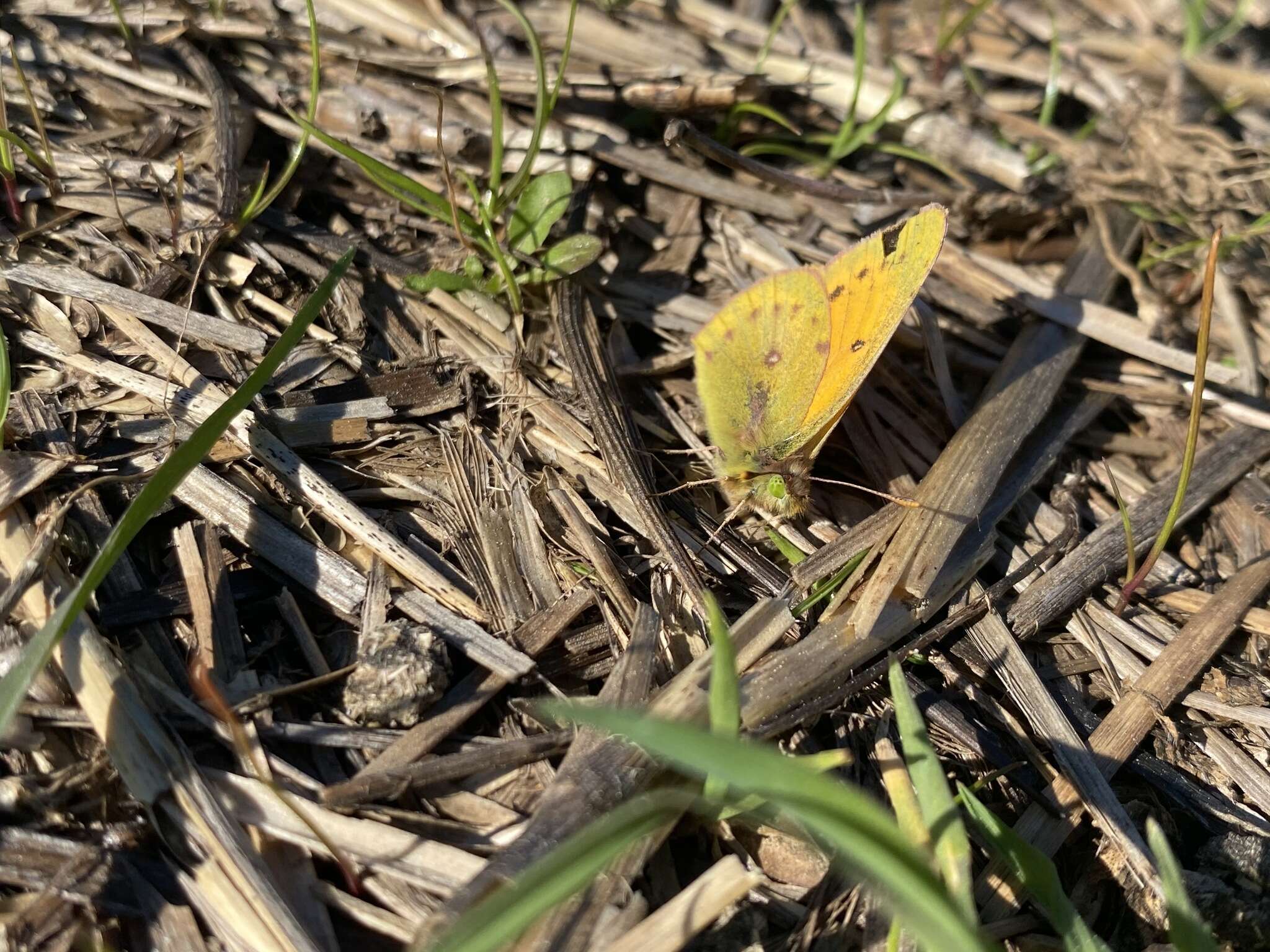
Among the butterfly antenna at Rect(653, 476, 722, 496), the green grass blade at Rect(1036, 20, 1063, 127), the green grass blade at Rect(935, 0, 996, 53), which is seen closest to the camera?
the butterfly antenna at Rect(653, 476, 722, 496)

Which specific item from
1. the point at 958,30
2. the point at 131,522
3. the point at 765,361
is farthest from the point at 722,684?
the point at 958,30

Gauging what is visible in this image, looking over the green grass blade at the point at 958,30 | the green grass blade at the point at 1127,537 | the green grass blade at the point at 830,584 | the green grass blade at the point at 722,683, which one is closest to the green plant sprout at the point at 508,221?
the green grass blade at the point at 830,584

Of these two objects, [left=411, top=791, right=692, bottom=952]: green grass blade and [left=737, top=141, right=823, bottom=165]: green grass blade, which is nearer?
[left=411, top=791, right=692, bottom=952]: green grass blade

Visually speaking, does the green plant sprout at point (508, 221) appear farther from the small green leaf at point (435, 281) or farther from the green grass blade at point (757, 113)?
the green grass blade at point (757, 113)

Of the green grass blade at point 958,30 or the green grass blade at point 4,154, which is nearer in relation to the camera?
the green grass blade at point 4,154

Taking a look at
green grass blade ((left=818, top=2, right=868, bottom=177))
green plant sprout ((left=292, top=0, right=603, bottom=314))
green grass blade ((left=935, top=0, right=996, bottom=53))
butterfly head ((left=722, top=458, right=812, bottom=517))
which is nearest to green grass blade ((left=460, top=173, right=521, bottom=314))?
green plant sprout ((left=292, top=0, right=603, bottom=314))

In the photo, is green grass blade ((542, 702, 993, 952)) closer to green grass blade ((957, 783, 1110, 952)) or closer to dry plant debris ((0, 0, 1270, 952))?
dry plant debris ((0, 0, 1270, 952))
